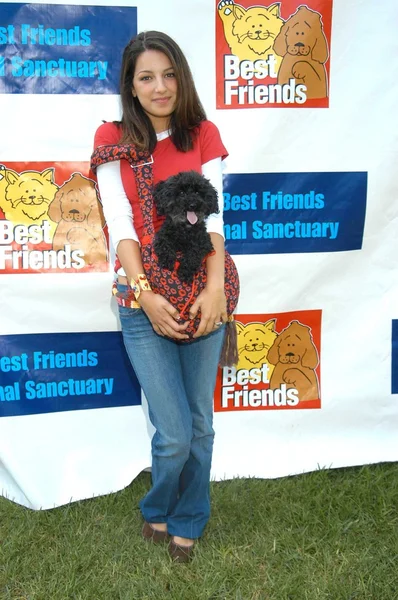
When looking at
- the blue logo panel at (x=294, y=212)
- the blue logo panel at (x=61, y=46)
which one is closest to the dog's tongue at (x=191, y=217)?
the blue logo panel at (x=294, y=212)

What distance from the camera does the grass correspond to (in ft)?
7.31

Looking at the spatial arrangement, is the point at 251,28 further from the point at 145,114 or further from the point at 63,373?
the point at 63,373

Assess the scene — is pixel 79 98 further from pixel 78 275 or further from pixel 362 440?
pixel 362 440

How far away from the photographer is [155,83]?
2.13 metres

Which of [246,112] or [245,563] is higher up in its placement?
[246,112]

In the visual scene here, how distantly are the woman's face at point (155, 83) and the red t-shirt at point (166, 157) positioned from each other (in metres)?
0.11

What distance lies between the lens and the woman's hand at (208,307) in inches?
81.6

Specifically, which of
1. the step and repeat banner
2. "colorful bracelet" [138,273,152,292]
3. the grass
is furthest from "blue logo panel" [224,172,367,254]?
the grass

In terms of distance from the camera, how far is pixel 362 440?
122 inches

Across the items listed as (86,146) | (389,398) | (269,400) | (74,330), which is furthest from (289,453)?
(86,146)

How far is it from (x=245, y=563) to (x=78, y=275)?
4.37ft

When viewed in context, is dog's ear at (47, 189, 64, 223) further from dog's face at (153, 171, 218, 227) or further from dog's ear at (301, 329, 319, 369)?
dog's ear at (301, 329, 319, 369)

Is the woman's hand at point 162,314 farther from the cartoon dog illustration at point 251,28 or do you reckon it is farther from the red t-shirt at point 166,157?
the cartoon dog illustration at point 251,28

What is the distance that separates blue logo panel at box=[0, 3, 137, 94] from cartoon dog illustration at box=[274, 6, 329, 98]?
0.63 metres
